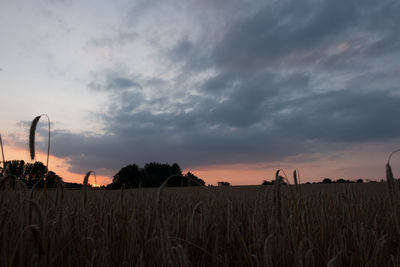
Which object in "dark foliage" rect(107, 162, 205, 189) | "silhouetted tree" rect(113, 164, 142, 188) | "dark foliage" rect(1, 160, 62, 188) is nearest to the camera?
"dark foliage" rect(1, 160, 62, 188)

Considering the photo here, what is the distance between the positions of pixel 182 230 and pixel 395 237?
6.95 feet

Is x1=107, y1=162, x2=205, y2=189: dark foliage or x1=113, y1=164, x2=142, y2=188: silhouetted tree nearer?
x1=107, y1=162, x2=205, y2=189: dark foliage

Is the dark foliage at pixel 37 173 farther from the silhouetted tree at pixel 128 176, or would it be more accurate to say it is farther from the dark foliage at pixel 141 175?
the silhouetted tree at pixel 128 176

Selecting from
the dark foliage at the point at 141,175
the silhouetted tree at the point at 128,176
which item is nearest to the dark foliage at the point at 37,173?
the dark foliage at the point at 141,175

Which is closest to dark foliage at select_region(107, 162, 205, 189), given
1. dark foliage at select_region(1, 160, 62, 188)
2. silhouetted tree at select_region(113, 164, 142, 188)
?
silhouetted tree at select_region(113, 164, 142, 188)

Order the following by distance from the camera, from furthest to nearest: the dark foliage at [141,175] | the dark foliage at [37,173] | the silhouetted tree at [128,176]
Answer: the silhouetted tree at [128,176] < the dark foliage at [141,175] < the dark foliage at [37,173]

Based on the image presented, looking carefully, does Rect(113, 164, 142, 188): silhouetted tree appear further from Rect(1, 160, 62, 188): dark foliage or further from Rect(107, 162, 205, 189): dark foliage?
Rect(1, 160, 62, 188): dark foliage

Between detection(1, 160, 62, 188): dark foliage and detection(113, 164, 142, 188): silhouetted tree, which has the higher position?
detection(113, 164, 142, 188): silhouetted tree

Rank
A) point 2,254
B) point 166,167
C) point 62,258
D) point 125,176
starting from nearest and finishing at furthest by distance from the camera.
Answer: point 2,254 → point 62,258 → point 125,176 → point 166,167

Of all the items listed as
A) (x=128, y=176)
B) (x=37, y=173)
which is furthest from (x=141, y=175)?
(x=37, y=173)

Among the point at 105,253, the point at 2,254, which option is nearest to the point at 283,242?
the point at 105,253

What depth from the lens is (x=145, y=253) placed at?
240 cm

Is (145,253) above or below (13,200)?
below

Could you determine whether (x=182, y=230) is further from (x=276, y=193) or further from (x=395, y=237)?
(x=395, y=237)
